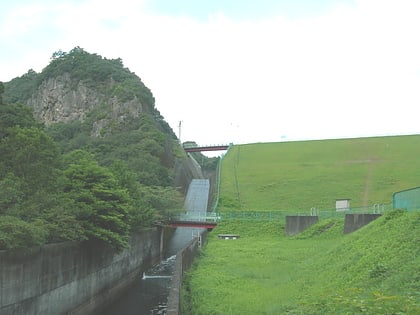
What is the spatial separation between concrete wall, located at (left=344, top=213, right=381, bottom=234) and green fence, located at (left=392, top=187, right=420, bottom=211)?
519 cm

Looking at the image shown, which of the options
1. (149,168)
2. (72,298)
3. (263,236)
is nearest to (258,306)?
(72,298)

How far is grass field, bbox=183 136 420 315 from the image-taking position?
10.7 meters

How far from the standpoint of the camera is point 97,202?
63.3ft

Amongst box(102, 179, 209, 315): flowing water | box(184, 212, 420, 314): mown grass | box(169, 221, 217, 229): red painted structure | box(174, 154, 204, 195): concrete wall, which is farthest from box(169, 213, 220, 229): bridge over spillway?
box(184, 212, 420, 314): mown grass

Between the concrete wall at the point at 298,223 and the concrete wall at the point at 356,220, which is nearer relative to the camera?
the concrete wall at the point at 356,220

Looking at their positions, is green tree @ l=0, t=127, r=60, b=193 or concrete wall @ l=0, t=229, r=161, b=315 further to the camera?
green tree @ l=0, t=127, r=60, b=193

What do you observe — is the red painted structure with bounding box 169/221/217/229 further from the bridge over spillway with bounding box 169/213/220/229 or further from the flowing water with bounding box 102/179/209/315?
the flowing water with bounding box 102/179/209/315

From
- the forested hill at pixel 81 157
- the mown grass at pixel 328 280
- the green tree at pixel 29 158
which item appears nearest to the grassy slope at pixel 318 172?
the forested hill at pixel 81 157

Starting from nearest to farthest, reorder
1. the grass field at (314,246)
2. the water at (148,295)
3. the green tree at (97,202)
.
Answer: the grass field at (314,246) → the green tree at (97,202) → the water at (148,295)

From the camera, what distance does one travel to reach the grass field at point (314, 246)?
10688mm

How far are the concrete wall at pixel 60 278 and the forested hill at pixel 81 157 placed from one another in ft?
2.05

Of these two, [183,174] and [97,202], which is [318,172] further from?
[97,202]

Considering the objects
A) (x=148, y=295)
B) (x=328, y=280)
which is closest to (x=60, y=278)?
(x=148, y=295)

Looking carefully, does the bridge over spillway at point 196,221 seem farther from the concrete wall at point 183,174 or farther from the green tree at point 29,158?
the green tree at point 29,158
